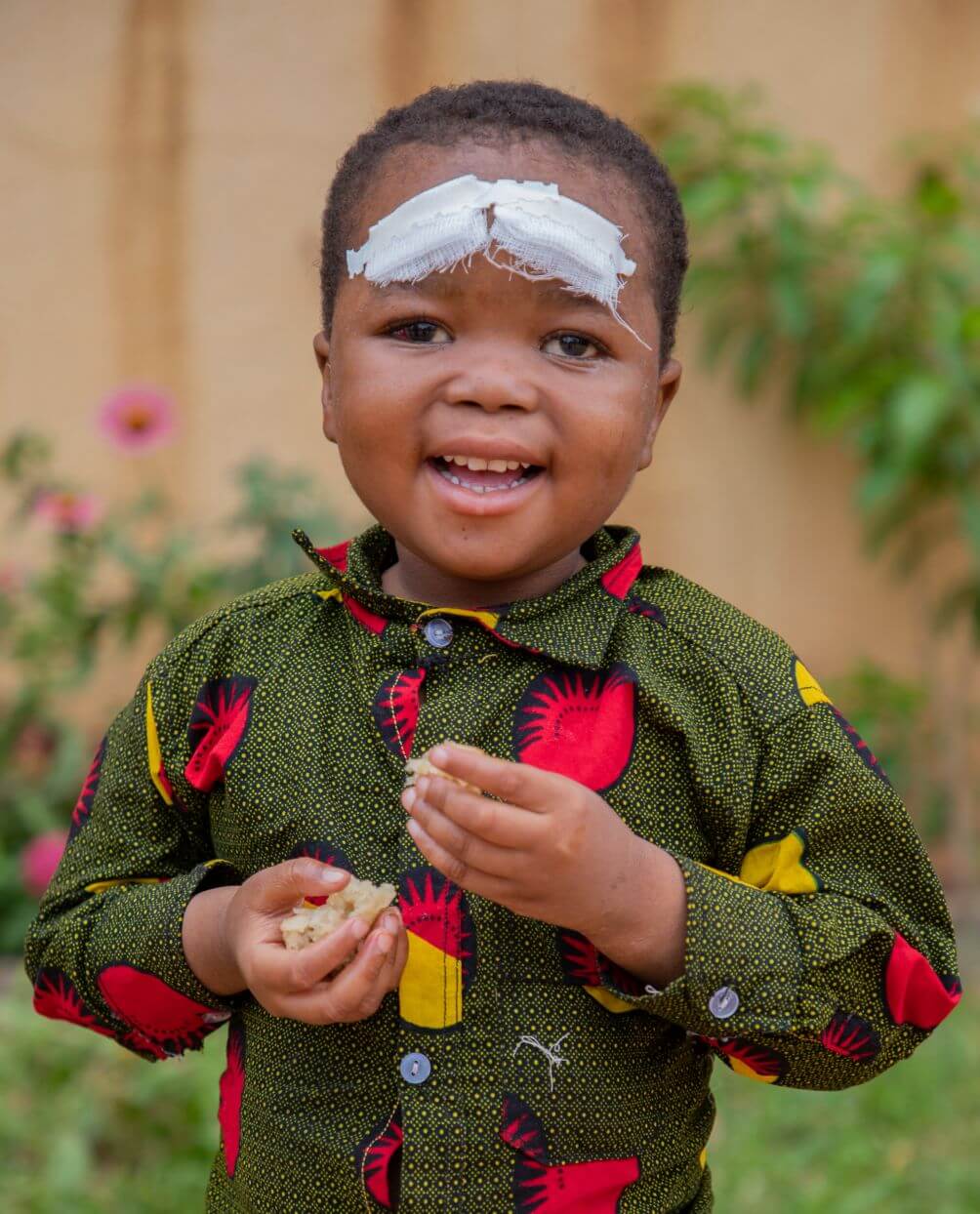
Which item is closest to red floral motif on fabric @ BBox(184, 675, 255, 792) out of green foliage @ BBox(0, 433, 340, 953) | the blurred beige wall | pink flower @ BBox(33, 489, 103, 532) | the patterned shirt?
the patterned shirt

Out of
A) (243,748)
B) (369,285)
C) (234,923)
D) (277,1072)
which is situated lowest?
(277,1072)

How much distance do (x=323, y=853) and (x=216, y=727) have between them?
19 centimetres

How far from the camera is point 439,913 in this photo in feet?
4.90

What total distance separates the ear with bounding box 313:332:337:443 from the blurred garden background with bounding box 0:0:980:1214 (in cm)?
205

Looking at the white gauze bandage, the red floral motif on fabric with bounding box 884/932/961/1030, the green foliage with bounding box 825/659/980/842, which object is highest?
the white gauze bandage

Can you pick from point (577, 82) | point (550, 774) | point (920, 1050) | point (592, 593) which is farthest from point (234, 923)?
point (577, 82)

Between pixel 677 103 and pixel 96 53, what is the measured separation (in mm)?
1507

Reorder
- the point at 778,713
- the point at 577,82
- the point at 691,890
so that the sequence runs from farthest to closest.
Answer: the point at 577,82 < the point at 778,713 < the point at 691,890

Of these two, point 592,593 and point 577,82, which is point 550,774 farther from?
point 577,82

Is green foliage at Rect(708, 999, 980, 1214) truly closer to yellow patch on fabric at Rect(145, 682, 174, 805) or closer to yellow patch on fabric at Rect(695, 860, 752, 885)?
yellow patch on fabric at Rect(695, 860, 752, 885)

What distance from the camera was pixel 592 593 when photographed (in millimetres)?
1604

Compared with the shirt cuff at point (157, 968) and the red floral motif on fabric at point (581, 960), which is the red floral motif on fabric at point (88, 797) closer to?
the shirt cuff at point (157, 968)

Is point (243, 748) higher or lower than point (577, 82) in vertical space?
lower

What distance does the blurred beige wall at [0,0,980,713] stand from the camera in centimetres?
402
